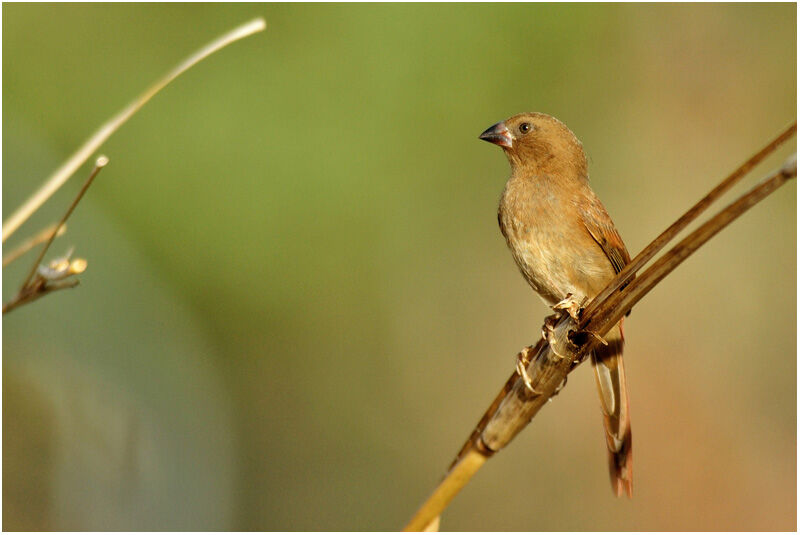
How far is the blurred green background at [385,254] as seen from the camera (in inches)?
197

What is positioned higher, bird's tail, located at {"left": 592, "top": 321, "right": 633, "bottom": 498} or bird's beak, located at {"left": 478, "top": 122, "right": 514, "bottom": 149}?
bird's beak, located at {"left": 478, "top": 122, "right": 514, "bottom": 149}

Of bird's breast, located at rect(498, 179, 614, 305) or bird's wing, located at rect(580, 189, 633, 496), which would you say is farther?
bird's breast, located at rect(498, 179, 614, 305)

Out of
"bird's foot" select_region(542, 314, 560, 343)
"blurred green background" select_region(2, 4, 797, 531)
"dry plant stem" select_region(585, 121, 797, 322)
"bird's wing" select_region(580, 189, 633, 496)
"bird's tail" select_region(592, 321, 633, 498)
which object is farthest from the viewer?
"blurred green background" select_region(2, 4, 797, 531)

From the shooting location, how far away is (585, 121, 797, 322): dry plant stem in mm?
1027

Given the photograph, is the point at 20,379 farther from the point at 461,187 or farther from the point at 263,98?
the point at 461,187

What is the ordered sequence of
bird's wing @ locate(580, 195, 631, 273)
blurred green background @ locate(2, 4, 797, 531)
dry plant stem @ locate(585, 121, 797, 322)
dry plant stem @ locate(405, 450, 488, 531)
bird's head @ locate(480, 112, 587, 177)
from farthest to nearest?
1. blurred green background @ locate(2, 4, 797, 531)
2. bird's head @ locate(480, 112, 587, 177)
3. bird's wing @ locate(580, 195, 631, 273)
4. dry plant stem @ locate(405, 450, 488, 531)
5. dry plant stem @ locate(585, 121, 797, 322)

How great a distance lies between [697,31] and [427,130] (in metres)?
1.72

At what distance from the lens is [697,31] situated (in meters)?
5.41

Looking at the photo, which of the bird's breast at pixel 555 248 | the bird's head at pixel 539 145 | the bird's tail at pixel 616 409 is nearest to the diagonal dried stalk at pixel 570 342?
the bird's tail at pixel 616 409

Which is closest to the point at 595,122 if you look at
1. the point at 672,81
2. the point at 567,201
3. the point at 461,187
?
the point at 672,81

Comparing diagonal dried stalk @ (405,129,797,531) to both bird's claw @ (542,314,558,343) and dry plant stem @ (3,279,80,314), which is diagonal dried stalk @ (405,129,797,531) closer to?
bird's claw @ (542,314,558,343)

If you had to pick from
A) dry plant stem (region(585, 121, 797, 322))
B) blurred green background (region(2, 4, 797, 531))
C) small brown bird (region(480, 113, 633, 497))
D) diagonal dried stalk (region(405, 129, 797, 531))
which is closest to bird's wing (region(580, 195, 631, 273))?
small brown bird (region(480, 113, 633, 497))

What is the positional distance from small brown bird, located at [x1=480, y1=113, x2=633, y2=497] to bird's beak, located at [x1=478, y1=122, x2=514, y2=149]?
0.11m

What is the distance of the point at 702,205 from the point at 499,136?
1.95 meters
